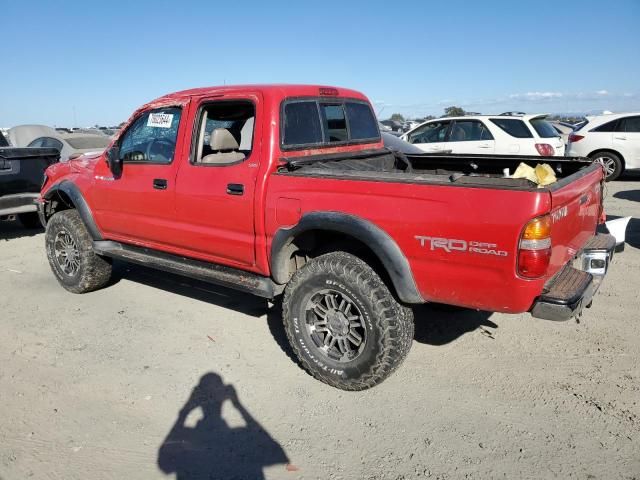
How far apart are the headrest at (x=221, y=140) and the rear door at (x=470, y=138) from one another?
23.7ft

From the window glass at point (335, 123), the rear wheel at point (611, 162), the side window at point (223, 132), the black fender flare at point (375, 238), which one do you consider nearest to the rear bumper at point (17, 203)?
the side window at point (223, 132)

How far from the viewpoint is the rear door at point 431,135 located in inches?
422

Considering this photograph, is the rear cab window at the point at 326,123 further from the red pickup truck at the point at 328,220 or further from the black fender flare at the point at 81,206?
the black fender flare at the point at 81,206

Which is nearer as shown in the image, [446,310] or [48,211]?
[446,310]

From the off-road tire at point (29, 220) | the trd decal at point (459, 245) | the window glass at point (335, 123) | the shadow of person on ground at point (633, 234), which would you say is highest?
the window glass at point (335, 123)

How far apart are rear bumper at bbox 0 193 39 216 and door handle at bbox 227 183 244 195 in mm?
4904

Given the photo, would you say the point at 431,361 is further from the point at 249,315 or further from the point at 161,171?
the point at 161,171

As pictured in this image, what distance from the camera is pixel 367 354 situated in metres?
3.28

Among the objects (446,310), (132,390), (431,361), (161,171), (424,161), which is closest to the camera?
(132,390)

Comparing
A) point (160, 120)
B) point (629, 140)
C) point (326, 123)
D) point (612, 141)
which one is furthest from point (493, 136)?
point (160, 120)

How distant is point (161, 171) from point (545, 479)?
343cm

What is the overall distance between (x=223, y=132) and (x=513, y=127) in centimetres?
794

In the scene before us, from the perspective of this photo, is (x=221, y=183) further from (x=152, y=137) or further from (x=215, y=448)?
(x=215, y=448)

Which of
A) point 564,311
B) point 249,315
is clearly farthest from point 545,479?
point 249,315
